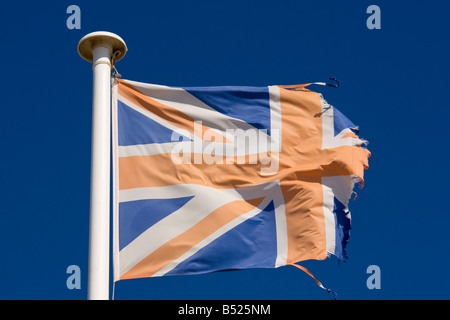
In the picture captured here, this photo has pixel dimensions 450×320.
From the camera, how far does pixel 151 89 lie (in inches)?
386

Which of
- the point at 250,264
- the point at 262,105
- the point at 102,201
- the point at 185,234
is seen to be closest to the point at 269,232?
the point at 250,264

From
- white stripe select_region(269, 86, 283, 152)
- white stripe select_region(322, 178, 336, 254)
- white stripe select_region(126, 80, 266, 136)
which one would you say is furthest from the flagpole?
white stripe select_region(322, 178, 336, 254)

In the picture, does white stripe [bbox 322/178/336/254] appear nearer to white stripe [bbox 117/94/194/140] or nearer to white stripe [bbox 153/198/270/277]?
white stripe [bbox 153/198/270/277]

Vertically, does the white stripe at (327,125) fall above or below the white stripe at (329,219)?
above

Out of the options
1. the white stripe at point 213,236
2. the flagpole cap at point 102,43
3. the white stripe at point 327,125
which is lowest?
the white stripe at point 213,236

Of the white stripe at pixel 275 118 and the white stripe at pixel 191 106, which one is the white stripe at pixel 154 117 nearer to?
the white stripe at pixel 191 106

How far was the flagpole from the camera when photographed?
7.82m

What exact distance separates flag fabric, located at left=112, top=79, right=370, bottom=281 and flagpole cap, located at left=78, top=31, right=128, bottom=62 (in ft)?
1.57

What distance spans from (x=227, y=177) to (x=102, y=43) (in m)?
2.26

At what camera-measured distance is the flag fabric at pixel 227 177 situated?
9070mm

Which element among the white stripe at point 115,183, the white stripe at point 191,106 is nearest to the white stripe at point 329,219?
the white stripe at point 191,106

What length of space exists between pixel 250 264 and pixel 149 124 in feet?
6.98

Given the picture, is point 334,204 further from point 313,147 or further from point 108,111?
point 108,111

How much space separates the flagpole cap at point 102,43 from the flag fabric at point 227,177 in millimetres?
479
